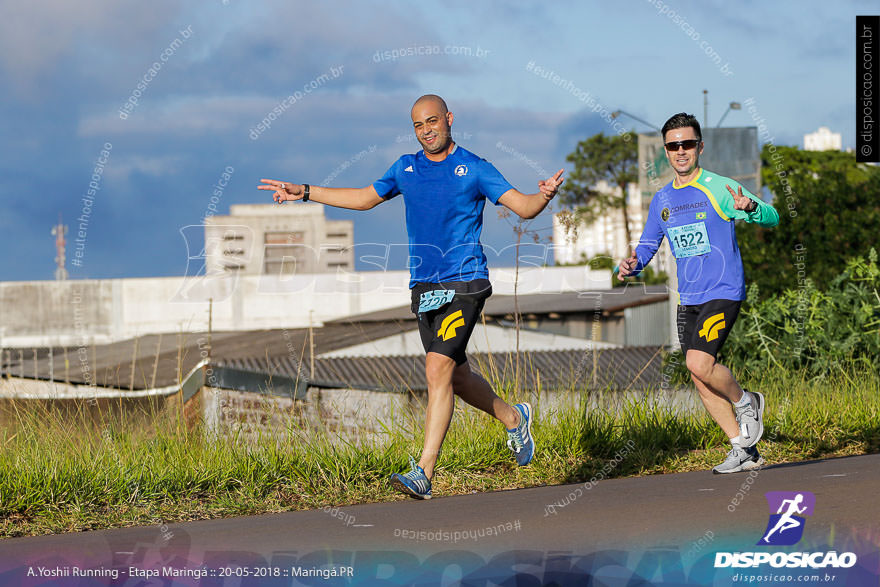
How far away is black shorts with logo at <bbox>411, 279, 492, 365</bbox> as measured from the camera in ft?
17.0

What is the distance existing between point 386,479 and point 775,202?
26.4 metres

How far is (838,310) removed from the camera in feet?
36.1

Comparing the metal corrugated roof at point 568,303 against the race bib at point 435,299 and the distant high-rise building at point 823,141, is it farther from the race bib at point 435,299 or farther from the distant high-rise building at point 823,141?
the distant high-rise building at point 823,141

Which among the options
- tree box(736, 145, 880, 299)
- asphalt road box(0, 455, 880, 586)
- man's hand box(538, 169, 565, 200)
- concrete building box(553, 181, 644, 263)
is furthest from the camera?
concrete building box(553, 181, 644, 263)

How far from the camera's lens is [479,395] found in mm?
5453

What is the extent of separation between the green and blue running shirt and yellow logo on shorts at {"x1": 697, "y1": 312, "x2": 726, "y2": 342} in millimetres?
103

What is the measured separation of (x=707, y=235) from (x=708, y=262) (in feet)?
0.49

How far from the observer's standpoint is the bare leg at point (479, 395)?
17.7 ft

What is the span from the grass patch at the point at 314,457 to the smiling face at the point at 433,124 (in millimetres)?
1752

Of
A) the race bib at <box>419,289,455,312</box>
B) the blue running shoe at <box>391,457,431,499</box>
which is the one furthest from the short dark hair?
the blue running shoe at <box>391,457,431,499</box>

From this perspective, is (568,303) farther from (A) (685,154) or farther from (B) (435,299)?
(B) (435,299)

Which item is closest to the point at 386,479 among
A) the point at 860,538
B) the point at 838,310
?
the point at 860,538

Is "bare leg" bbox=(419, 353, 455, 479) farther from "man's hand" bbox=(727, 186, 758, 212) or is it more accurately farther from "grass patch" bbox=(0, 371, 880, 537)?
"man's hand" bbox=(727, 186, 758, 212)

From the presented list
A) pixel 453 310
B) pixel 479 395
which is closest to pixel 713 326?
pixel 479 395
